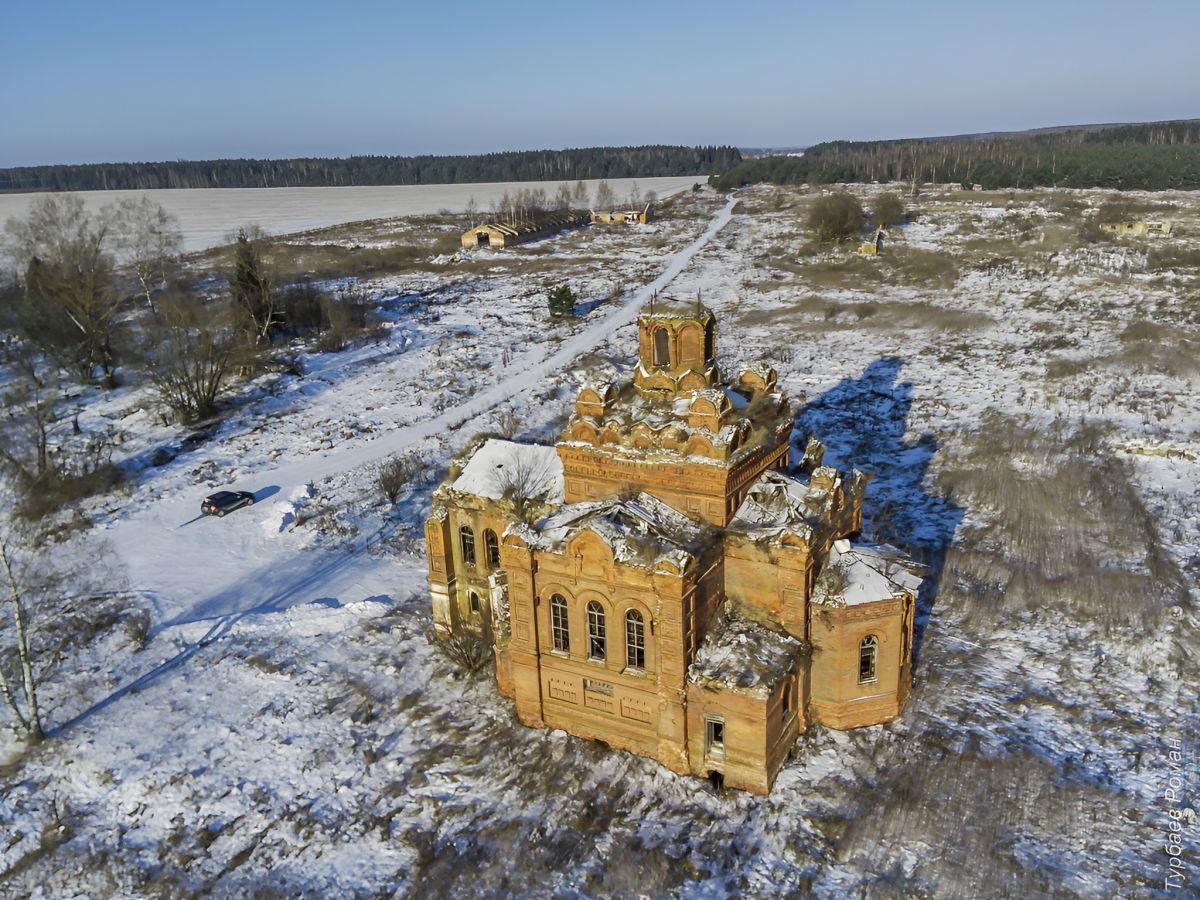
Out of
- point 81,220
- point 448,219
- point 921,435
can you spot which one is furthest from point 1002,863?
point 448,219

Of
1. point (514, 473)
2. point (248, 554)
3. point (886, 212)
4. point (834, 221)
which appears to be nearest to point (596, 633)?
point (514, 473)

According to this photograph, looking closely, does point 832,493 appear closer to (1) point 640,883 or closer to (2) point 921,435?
(1) point 640,883

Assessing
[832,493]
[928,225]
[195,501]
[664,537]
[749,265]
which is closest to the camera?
[664,537]

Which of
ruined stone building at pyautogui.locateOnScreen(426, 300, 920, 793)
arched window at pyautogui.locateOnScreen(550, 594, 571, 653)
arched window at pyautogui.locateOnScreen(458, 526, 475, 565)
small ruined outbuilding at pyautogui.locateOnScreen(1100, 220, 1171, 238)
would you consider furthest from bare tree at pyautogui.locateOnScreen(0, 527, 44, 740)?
small ruined outbuilding at pyautogui.locateOnScreen(1100, 220, 1171, 238)

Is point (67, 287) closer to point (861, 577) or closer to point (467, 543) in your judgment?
point (467, 543)

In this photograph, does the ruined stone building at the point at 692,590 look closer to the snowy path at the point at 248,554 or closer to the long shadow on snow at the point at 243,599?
the snowy path at the point at 248,554

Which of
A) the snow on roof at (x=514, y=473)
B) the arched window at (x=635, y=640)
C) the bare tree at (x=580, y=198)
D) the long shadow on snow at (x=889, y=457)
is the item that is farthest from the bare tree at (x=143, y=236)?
the bare tree at (x=580, y=198)
